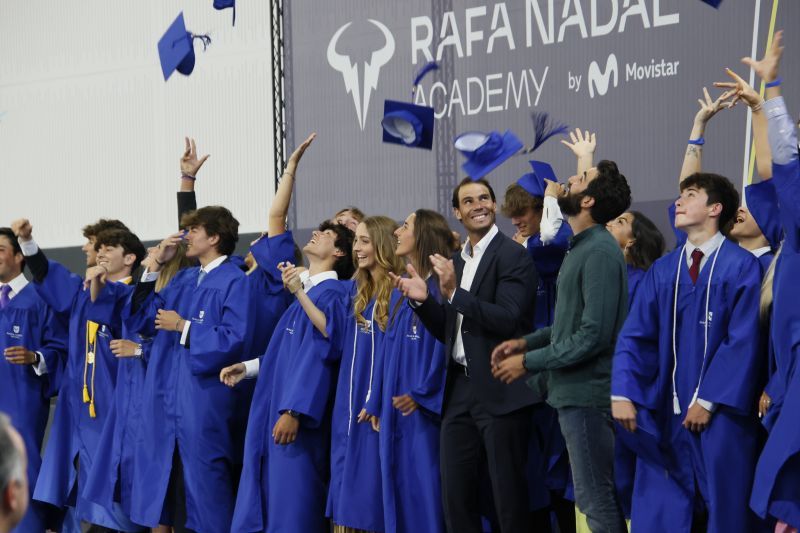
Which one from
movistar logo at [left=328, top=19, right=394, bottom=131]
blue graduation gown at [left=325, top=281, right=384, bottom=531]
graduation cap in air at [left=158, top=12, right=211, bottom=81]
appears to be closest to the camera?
blue graduation gown at [left=325, top=281, right=384, bottom=531]

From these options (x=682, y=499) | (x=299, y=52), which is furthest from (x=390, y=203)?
(x=682, y=499)

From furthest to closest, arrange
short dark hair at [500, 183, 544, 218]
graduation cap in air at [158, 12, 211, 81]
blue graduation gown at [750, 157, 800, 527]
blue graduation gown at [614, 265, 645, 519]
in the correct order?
graduation cap in air at [158, 12, 211, 81], short dark hair at [500, 183, 544, 218], blue graduation gown at [614, 265, 645, 519], blue graduation gown at [750, 157, 800, 527]

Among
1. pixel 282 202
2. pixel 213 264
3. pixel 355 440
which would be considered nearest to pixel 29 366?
pixel 213 264

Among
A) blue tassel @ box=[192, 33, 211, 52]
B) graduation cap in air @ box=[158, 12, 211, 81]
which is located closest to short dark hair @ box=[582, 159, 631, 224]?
graduation cap in air @ box=[158, 12, 211, 81]

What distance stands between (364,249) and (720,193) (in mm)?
1537

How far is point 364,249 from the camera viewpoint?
4.71m

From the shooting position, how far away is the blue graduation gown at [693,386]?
354 cm

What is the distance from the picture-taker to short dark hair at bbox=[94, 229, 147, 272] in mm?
5816

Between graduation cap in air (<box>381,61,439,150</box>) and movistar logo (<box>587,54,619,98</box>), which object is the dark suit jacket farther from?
movistar logo (<box>587,54,619,98</box>)

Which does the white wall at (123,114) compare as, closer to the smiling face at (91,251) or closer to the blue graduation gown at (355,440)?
the smiling face at (91,251)

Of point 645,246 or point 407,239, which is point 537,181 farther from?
point 407,239

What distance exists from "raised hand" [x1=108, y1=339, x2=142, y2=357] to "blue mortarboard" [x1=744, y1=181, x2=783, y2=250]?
3070 millimetres

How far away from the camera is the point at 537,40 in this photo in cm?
571

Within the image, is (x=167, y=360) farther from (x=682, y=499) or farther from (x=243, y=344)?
(x=682, y=499)
